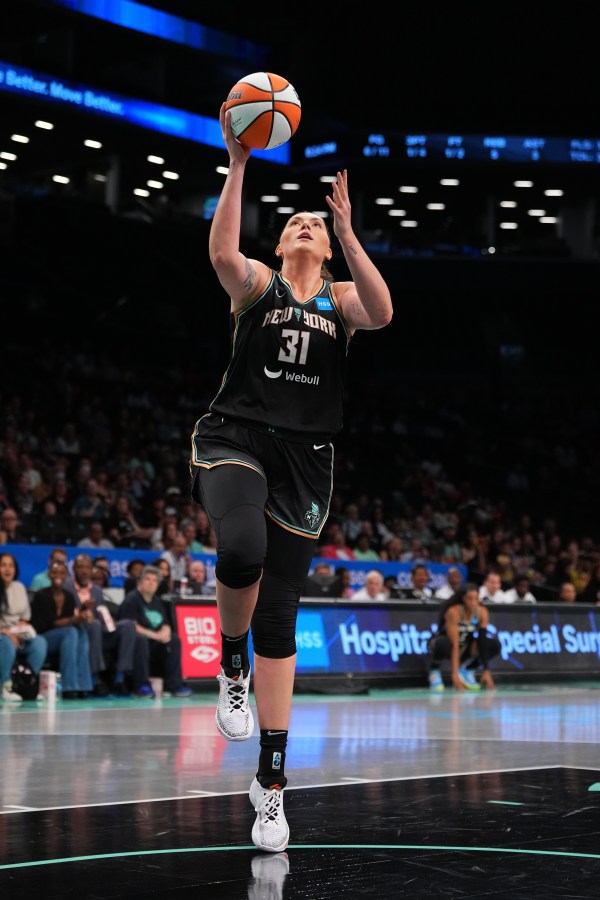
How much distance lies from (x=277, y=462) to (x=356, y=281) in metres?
0.81

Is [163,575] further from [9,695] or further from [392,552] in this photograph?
[392,552]

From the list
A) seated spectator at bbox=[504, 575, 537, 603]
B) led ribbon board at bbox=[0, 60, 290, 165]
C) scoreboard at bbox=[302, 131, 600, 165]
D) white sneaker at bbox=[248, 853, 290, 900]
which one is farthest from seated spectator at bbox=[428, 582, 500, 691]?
scoreboard at bbox=[302, 131, 600, 165]

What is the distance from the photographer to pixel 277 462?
15.9ft

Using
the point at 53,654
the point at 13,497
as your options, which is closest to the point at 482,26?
the point at 13,497

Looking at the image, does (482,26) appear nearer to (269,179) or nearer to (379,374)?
(269,179)

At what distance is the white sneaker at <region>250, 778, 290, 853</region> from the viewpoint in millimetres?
4488

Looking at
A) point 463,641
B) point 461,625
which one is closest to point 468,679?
point 463,641

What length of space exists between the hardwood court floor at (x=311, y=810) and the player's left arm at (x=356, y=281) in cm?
212

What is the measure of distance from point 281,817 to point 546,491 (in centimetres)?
2621

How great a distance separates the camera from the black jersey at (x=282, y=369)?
4.84m

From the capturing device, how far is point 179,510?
1822cm

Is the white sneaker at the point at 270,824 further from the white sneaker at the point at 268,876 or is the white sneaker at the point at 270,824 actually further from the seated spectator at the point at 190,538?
the seated spectator at the point at 190,538

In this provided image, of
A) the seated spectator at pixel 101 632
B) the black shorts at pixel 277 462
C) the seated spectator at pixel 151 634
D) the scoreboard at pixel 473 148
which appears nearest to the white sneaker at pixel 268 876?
the black shorts at pixel 277 462

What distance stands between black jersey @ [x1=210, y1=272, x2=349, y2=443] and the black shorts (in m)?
0.05
